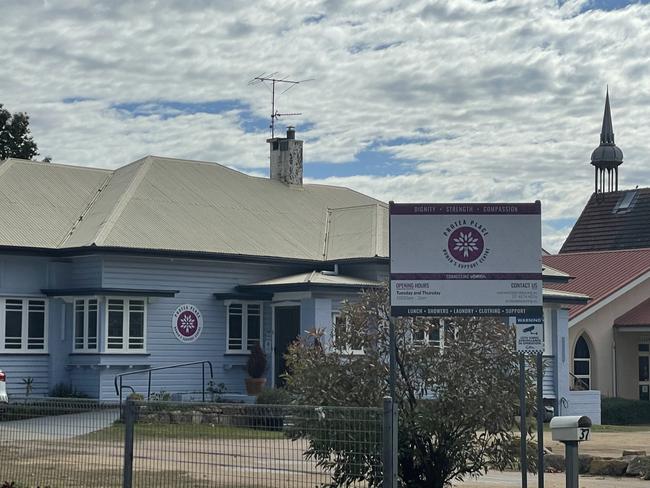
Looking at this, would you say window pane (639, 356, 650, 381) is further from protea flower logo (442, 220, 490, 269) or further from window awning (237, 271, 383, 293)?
protea flower logo (442, 220, 490, 269)

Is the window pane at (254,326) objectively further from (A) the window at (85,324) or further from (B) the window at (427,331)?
(B) the window at (427,331)

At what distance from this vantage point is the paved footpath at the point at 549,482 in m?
16.6

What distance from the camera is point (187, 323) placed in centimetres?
3269

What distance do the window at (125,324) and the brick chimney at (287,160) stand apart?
961 cm

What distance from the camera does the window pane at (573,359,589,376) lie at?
3994 cm

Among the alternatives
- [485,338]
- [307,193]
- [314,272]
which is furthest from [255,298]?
[485,338]

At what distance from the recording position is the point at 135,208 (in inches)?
1303

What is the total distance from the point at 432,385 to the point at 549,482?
464 cm

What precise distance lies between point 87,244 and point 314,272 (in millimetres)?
6413

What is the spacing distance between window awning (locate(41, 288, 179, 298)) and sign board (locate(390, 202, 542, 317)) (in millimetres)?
18733

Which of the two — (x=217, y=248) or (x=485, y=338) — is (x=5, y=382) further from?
(x=485, y=338)

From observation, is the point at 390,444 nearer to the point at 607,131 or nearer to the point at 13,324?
the point at 13,324

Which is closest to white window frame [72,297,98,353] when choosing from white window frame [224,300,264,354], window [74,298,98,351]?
window [74,298,98,351]

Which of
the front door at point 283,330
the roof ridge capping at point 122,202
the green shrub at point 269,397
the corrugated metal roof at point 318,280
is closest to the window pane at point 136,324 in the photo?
the roof ridge capping at point 122,202
